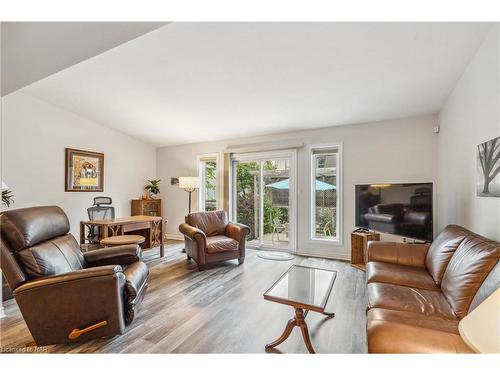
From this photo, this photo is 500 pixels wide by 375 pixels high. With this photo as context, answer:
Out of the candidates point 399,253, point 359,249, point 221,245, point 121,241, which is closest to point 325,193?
point 359,249

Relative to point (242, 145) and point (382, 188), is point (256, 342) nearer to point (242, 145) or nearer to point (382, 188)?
point (382, 188)

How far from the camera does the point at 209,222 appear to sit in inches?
158

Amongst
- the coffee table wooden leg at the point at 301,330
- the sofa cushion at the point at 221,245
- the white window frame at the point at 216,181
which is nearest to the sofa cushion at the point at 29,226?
the sofa cushion at the point at 221,245

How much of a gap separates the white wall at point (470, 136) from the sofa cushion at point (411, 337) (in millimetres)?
1185

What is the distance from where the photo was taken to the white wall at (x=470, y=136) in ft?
6.07

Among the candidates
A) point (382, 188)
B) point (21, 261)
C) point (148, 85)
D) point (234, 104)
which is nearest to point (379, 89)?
point (382, 188)

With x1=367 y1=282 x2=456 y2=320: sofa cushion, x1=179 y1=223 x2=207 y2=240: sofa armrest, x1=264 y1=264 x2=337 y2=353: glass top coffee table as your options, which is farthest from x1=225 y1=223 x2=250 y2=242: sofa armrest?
x1=367 y1=282 x2=456 y2=320: sofa cushion

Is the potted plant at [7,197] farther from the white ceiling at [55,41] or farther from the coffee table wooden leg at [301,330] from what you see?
the coffee table wooden leg at [301,330]

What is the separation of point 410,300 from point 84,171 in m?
5.38

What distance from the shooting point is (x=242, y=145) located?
15.8ft

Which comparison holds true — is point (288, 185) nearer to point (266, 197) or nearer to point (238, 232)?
point (266, 197)

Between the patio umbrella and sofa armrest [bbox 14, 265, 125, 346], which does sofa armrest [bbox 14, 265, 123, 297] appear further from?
the patio umbrella
